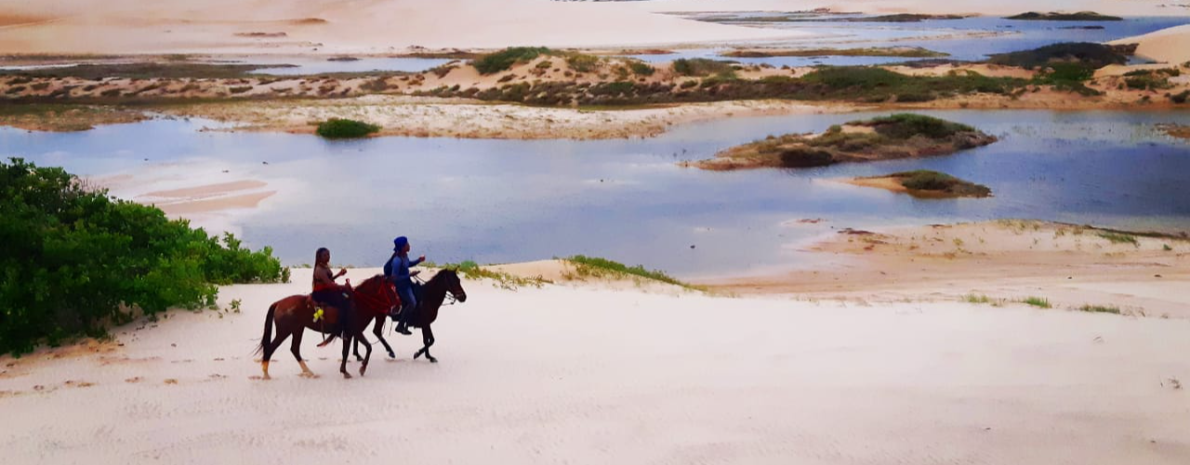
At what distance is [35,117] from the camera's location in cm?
3862

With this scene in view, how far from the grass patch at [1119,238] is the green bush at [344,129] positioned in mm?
24267

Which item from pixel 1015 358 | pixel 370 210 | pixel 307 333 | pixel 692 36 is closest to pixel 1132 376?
pixel 1015 358

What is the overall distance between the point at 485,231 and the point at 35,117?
24.8m

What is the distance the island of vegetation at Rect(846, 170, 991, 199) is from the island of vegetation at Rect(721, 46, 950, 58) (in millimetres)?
45937

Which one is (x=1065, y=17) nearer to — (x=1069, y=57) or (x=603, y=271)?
(x=1069, y=57)

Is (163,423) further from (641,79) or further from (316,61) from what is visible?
(316,61)

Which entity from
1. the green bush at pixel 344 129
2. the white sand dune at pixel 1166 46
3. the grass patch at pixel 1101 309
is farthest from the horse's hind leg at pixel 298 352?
the white sand dune at pixel 1166 46

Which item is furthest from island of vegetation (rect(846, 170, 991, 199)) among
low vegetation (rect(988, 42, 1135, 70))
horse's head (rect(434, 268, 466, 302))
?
low vegetation (rect(988, 42, 1135, 70))

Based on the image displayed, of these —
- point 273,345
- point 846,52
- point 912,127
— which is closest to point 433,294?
point 273,345

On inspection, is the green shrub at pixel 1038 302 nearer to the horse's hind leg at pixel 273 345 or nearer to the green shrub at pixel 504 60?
the horse's hind leg at pixel 273 345

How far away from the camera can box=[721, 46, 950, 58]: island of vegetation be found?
73.5 m

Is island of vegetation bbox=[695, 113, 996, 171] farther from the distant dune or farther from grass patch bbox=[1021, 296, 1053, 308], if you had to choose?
the distant dune

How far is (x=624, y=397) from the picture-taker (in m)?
7.90

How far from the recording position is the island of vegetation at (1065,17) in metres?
117
